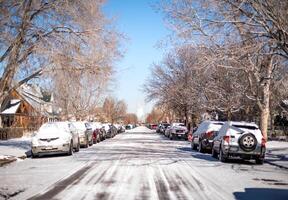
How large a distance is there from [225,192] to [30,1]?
48.7ft

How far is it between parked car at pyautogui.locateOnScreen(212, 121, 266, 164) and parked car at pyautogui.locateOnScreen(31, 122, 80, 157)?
7629mm

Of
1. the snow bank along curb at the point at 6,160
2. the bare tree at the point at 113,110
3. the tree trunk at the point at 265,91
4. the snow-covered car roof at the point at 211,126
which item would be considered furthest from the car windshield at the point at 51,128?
the bare tree at the point at 113,110

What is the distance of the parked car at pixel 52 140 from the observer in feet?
80.4

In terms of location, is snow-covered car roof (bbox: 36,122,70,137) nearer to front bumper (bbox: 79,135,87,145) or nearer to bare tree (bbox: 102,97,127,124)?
front bumper (bbox: 79,135,87,145)

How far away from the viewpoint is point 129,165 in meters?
19.2

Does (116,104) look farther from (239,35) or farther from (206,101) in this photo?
(239,35)

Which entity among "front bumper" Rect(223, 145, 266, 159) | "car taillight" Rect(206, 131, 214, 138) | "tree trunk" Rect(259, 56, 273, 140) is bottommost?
"front bumper" Rect(223, 145, 266, 159)

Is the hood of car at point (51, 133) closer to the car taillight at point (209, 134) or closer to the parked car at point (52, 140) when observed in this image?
the parked car at point (52, 140)

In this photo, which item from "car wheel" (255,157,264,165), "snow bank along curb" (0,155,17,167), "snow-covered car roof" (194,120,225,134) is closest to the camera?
"snow bank along curb" (0,155,17,167)

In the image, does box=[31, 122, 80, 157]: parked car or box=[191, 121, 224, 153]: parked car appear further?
box=[191, 121, 224, 153]: parked car

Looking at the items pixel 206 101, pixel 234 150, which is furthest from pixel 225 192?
pixel 206 101

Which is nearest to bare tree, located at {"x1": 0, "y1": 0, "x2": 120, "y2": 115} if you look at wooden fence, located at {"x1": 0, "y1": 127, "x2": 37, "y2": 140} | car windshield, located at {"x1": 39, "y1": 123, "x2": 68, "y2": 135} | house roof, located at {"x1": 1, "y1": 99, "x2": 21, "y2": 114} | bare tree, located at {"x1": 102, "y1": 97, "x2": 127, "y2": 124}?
car windshield, located at {"x1": 39, "y1": 123, "x2": 68, "y2": 135}

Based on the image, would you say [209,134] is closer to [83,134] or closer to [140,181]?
[83,134]

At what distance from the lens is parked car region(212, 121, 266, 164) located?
2153 centimetres
